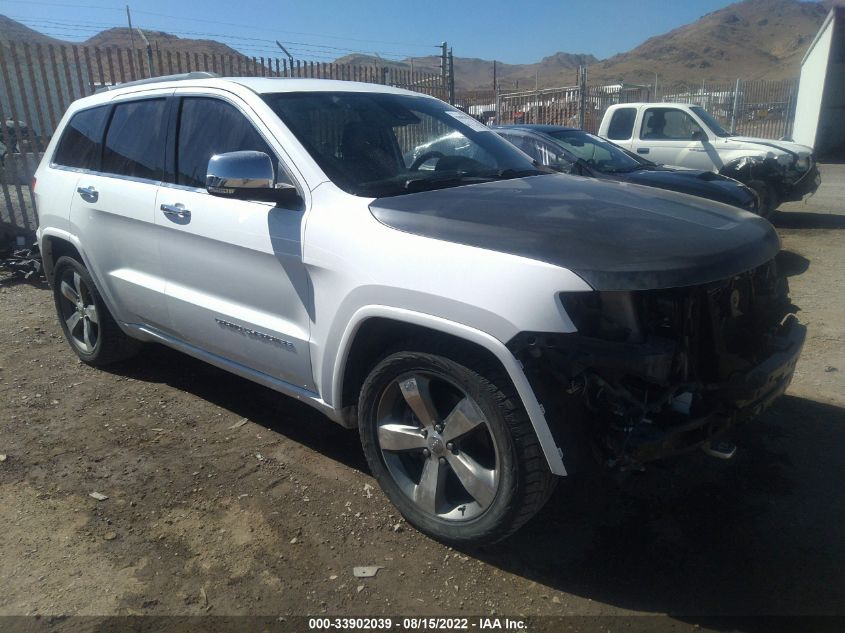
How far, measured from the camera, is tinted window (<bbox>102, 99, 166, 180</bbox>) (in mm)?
3945

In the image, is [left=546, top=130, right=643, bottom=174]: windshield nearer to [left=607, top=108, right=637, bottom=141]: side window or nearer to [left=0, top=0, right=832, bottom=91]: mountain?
[left=607, top=108, right=637, bottom=141]: side window

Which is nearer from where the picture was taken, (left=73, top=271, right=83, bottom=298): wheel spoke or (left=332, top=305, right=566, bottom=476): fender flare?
(left=332, top=305, right=566, bottom=476): fender flare

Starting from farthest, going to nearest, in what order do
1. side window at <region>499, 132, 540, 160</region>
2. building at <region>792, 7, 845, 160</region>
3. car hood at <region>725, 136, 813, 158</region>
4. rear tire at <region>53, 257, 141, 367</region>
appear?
building at <region>792, 7, 845, 160</region> → car hood at <region>725, 136, 813, 158</region> → side window at <region>499, 132, 540, 160</region> → rear tire at <region>53, 257, 141, 367</region>

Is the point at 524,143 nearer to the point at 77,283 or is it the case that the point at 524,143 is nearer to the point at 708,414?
the point at 77,283

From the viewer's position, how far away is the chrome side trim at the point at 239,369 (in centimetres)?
324

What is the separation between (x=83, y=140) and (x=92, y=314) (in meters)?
1.16

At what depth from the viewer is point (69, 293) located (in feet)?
16.2

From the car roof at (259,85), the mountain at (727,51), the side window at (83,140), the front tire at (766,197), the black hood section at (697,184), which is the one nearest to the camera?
the car roof at (259,85)

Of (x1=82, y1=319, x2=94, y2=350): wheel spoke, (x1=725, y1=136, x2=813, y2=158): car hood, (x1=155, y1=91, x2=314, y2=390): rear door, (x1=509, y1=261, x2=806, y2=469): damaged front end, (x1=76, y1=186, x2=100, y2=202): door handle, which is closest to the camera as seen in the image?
(x1=509, y1=261, x2=806, y2=469): damaged front end

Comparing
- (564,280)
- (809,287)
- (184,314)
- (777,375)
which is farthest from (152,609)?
(809,287)

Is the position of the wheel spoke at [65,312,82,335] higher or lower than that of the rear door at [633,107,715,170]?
lower

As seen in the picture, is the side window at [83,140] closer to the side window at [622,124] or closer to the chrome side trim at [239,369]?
the chrome side trim at [239,369]

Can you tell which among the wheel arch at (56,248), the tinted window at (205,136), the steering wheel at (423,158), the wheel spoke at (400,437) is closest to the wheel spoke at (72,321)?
the wheel arch at (56,248)

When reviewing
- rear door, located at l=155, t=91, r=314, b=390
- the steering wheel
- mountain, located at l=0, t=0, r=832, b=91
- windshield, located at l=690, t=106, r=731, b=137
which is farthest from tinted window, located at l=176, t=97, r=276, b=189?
mountain, located at l=0, t=0, r=832, b=91
